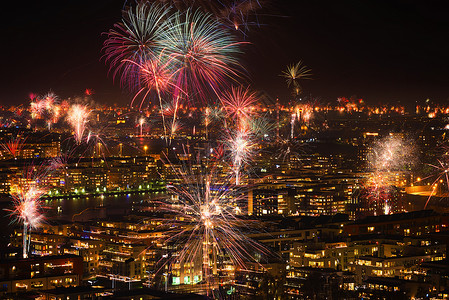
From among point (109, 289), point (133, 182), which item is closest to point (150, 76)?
point (109, 289)

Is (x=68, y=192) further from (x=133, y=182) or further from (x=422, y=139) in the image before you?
(x=422, y=139)

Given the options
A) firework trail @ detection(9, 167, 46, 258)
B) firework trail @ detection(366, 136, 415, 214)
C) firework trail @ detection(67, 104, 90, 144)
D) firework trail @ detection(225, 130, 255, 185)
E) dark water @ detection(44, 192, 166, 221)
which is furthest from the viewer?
firework trail @ detection(225, 130, 255, 185)

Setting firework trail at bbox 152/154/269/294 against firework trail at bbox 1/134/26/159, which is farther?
firework trail at bbox 1/134/26/159

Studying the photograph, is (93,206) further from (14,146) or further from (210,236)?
(14,146)

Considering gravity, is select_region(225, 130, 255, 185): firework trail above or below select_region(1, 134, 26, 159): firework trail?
below

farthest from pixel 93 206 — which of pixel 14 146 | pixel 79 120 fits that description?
pixel 14 146

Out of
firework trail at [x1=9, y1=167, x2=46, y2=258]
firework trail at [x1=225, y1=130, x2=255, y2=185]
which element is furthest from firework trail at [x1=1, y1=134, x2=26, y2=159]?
firework trail at [x1=225, y1=130, x2=255, y2=185]

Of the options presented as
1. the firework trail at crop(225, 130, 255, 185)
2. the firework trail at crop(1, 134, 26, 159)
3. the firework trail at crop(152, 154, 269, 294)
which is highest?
the firework trail at crop(1, 134, 26, 159)

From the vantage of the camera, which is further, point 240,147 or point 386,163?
point 386,163

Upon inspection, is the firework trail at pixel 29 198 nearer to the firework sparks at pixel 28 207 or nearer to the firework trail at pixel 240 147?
the firework sparks at pixel 28 207

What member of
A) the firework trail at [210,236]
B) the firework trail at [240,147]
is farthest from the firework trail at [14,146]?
the firework trail at [210,236]

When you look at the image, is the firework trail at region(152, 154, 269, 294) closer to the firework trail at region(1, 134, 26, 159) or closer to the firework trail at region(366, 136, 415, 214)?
the firework trail at region(366, 136, 415, 214)
